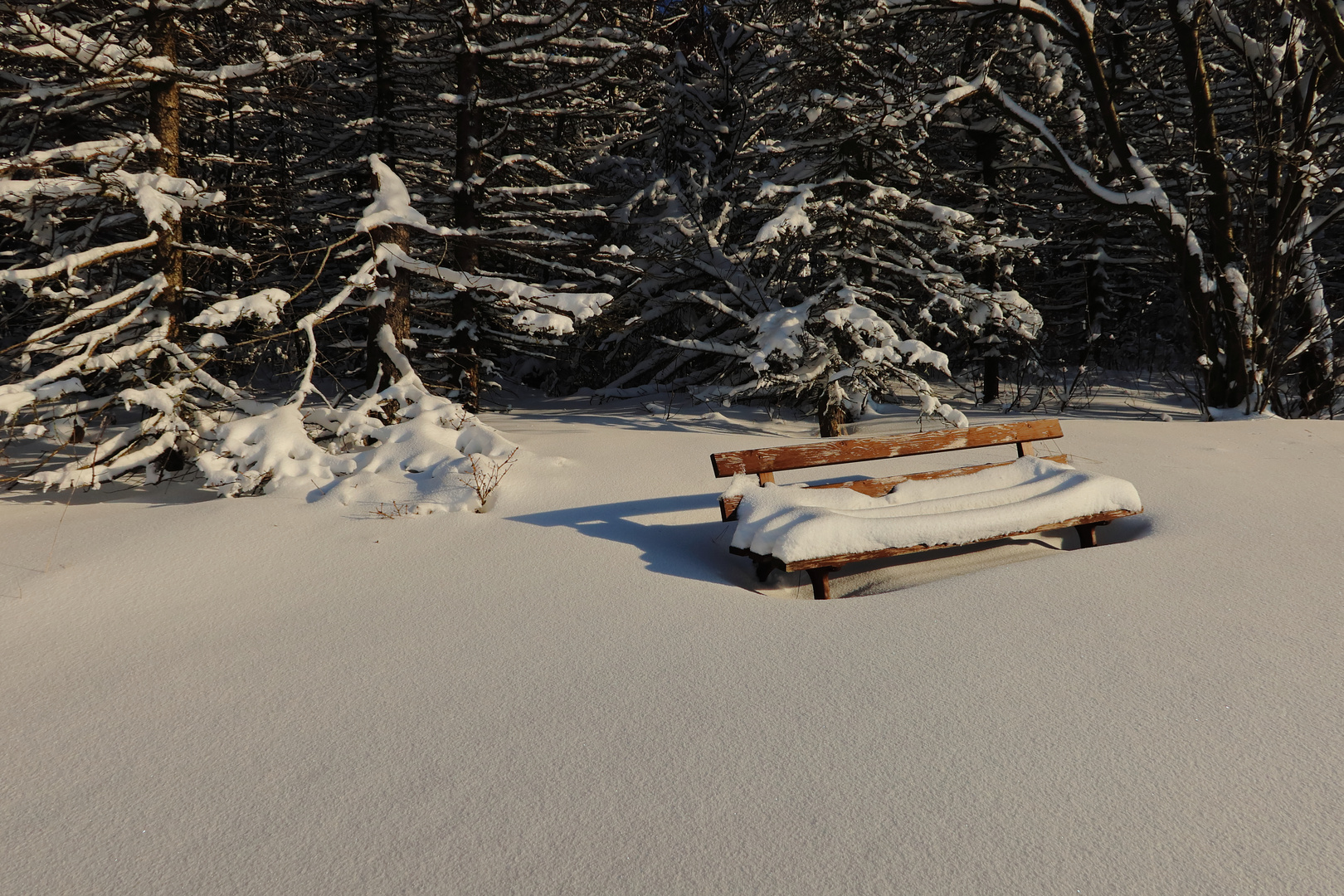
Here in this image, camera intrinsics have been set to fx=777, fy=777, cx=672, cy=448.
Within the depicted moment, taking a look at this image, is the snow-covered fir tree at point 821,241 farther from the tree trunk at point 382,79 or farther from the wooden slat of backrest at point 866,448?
the tree trunk at point 382,79

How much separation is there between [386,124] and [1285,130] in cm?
1155

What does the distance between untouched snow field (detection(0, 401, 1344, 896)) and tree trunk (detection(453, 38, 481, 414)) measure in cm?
464

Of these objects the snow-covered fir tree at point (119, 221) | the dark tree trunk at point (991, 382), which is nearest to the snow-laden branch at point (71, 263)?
the snow-covered fir tree at point (119, 221)

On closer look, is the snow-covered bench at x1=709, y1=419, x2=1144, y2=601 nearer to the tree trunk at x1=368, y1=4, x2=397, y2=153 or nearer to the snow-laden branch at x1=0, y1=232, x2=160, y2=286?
the snow-laden branch at x1=0, y1=232, x2=160, y2=286

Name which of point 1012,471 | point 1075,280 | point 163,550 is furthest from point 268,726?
point 1075,280

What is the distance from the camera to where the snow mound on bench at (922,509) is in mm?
4406

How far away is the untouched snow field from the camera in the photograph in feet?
7.81

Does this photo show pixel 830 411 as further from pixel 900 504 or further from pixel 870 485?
pixel 900 504

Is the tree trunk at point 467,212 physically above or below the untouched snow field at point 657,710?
above

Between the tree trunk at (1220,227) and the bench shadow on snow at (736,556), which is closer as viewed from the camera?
the bench shadow on snow at (736,556)

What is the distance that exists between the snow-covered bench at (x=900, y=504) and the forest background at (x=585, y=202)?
239 cm

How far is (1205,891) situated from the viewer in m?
2.15

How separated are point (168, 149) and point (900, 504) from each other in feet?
23.8

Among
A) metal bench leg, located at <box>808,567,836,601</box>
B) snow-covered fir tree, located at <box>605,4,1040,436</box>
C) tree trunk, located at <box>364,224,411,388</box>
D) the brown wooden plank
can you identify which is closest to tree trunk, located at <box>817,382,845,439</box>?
snow-covered fir tree, located at <box>605,4,1040,436</box>
